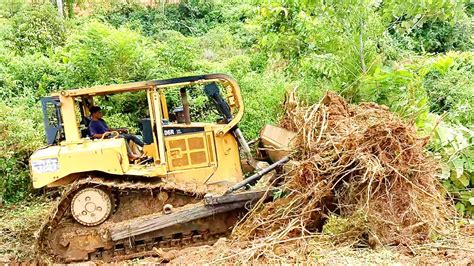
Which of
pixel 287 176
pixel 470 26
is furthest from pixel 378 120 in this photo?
pixel 470 26

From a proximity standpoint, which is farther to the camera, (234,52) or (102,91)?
(234,52)

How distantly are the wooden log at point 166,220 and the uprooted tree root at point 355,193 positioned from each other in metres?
0.64

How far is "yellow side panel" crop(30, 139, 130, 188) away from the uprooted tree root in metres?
1.98

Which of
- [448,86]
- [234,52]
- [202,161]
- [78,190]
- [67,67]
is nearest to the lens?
[78,190]

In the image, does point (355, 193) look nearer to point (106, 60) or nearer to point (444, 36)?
point (106, 60)

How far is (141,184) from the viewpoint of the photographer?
732 cm

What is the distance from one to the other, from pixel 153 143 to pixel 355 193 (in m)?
3.15

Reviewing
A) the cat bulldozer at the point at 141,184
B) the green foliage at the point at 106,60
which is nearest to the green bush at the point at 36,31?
the green foliage at the point at 106,60

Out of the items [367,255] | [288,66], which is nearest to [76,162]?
[367,255]

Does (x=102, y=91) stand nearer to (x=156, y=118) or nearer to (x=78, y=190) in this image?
(x=156, y=118)

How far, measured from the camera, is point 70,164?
7.34 metres

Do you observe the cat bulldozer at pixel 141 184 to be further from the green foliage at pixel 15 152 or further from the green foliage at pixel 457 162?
the green foliage at pixel 15 152

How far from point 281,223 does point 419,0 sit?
13.3ft

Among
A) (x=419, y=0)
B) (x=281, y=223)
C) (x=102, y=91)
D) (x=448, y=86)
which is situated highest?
(x=419, y=0)
